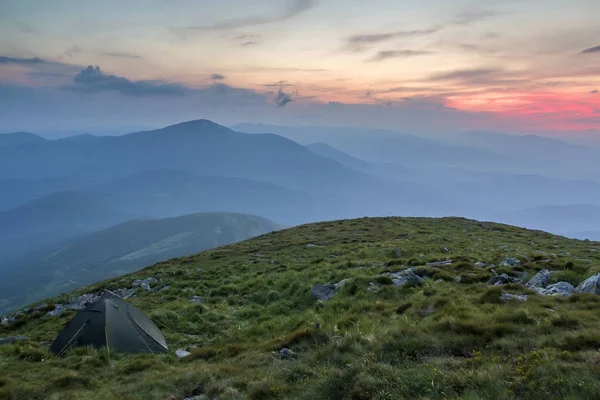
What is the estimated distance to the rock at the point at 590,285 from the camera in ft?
36.7

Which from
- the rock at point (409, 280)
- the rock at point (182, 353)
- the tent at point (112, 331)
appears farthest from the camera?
the rock at point (409, 280)

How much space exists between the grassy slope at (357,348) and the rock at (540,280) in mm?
379

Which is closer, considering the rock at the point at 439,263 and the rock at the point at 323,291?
the rock at the point at 323,291

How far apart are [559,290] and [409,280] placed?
551cm

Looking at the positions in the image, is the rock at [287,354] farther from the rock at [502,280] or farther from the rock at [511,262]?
the rock at [511,262]

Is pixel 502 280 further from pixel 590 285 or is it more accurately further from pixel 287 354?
pixel 287 354

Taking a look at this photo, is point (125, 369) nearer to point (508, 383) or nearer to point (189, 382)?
point (189, 382)

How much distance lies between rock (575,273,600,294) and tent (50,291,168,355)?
1546 centimetres

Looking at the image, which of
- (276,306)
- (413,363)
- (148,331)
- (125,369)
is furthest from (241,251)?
(413,363)

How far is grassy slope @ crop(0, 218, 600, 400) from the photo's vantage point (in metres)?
6.68

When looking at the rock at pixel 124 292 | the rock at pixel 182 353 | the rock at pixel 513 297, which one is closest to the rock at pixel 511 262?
the rock at pixel 513 297

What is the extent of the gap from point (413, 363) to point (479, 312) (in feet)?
11.5

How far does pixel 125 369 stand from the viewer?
11.4m

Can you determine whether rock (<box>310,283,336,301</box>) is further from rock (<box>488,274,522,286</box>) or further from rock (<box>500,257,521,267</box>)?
rock (<box>500,257,521,267</box>)
